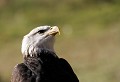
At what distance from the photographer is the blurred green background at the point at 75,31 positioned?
30297mm

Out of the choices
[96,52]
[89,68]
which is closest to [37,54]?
[89,68]

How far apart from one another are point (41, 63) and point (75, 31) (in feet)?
78.8

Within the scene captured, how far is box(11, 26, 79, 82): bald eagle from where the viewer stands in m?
15.2

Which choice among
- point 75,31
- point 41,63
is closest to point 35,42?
point 41,63

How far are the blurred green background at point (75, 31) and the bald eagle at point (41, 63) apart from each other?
408 inches

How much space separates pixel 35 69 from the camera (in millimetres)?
15289

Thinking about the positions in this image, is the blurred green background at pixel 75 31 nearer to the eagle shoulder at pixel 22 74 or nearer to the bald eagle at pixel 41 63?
the bald eagle at pixel 41 63

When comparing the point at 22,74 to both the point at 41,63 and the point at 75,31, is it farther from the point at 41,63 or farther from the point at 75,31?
the point at 75,31

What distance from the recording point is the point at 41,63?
1538 cm

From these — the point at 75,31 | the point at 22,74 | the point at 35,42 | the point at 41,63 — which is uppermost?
the point at 75,31

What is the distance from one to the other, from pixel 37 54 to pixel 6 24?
29.0 metres

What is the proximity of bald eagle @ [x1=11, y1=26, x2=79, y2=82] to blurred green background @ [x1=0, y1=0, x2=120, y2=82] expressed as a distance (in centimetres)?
1037

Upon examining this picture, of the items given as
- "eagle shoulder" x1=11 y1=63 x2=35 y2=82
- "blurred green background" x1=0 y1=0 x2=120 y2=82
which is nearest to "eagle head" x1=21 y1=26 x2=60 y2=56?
"eagle shoulder" x1=11 y1=63 x2=35 y2=82

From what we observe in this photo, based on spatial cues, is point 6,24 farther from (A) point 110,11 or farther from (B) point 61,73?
(B) point 61,73
